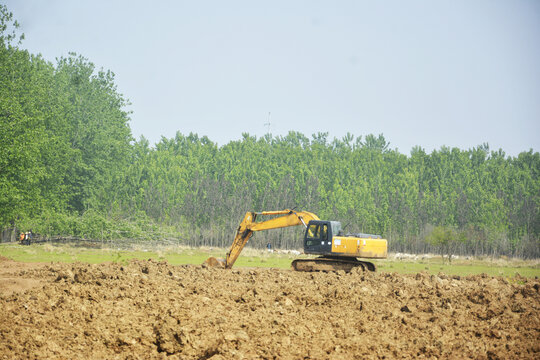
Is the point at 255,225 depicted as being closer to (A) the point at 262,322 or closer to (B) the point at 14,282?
(B) the point at 14,282

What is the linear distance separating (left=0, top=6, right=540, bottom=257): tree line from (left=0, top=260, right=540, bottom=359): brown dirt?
25524mm

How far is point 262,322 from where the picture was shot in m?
11.7

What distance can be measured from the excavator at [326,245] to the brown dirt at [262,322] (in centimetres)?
657

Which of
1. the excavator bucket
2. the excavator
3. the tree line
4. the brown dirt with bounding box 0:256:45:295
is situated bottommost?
the brown dirt with bounding box 0:256:45:295

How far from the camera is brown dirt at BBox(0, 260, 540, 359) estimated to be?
1043cm

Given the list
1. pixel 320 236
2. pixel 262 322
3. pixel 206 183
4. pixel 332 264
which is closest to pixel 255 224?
pixel 320 236

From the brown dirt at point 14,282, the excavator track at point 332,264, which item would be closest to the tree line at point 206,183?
the brown dirt at point 14,282

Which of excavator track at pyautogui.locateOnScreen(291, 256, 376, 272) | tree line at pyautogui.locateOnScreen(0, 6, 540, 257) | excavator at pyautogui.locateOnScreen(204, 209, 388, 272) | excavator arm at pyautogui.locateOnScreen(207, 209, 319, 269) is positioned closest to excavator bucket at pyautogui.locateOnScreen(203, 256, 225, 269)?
excavator at pyautogui.locateOnScreen(204, 209, 388, 272)

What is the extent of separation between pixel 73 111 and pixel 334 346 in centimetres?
5505

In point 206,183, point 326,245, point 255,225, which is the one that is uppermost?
point 206,183

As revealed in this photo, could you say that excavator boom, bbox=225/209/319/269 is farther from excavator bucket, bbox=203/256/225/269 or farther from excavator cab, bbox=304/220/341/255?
excavator cab, bbox=304/220/341/255

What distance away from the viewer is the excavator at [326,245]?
23.9 metres

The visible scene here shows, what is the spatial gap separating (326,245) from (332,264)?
1220 millimetres

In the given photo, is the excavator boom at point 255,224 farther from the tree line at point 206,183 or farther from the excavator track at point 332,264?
the tree line at point 206,183
